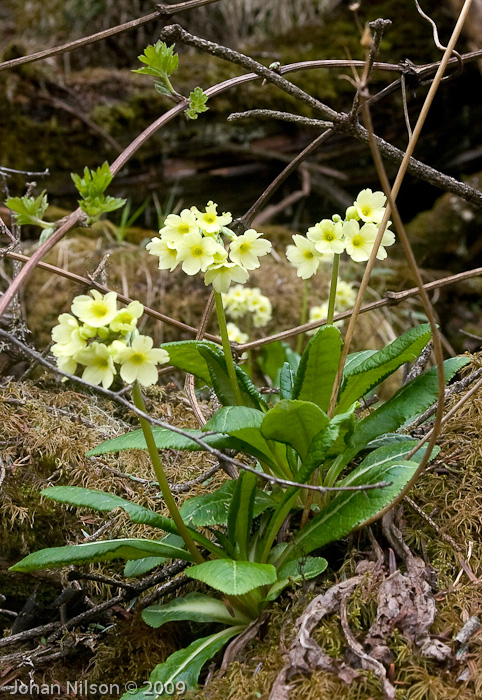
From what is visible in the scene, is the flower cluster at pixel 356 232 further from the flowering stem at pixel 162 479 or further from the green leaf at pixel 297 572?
the green leaf at pixel 297 572

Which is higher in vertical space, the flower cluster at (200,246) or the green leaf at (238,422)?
the flower cluster at (200,246)

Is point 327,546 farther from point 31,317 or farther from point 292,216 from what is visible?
point 292,216

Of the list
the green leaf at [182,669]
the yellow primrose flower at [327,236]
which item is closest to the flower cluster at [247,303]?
the yellow primrose flower at [327,236]

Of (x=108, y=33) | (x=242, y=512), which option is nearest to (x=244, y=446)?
(x=242, y=512)

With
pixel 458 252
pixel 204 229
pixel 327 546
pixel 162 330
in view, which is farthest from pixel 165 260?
pixel 458 252

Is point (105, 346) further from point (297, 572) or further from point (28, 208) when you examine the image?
point (297, 572)

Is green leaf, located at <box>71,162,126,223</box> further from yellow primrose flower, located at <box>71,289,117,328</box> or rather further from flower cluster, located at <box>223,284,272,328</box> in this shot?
flower cluster, located at <box>223,284,272,328</box>

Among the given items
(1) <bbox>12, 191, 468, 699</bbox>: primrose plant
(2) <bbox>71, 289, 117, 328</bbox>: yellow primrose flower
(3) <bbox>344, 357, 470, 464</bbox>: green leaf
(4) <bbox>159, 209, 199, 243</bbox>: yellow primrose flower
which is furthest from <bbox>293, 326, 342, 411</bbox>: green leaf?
(2) <bbox>71, 289, 117, 328</bbox>: yellow primrose flower
